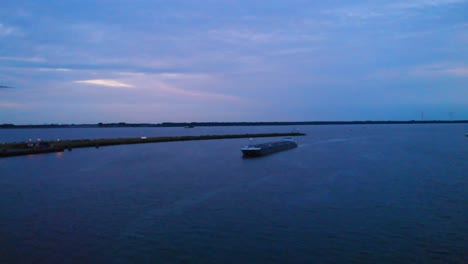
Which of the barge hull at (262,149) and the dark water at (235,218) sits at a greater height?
the barge hull at (262,149)

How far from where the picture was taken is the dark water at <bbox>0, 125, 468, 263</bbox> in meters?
11.9

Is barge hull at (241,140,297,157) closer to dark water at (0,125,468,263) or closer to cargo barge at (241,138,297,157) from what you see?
cargo barge at (241,138,297,157)

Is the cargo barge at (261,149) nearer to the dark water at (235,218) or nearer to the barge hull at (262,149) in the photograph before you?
the barge hull at (262,149)

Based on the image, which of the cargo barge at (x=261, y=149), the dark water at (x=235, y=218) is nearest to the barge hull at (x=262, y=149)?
the cargo barge at (x=261, y=149)

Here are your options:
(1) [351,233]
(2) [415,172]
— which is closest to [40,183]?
(1) [351,233]

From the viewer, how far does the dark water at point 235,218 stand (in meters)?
11.9

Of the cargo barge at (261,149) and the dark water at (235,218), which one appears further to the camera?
the cargo barge at (261,149)

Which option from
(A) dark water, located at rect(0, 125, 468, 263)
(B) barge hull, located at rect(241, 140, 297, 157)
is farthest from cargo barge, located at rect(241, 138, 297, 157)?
(A) dark water, located at rect(0, 125, 468, 263)

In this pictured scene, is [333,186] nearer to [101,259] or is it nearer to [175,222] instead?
[175,222]

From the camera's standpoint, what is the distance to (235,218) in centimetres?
1606

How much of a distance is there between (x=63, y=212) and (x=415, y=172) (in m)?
24.5

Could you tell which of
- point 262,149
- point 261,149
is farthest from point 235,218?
point 262,149

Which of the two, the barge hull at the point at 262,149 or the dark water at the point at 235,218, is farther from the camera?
the barge hull at the point at 262,149

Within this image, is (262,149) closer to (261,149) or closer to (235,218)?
(261,149)
